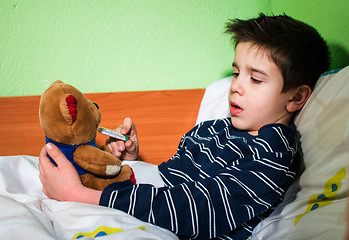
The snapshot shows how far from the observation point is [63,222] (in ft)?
1.88

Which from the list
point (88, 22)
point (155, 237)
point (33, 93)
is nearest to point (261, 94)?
point (155, 237)

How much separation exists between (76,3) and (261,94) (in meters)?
0.70

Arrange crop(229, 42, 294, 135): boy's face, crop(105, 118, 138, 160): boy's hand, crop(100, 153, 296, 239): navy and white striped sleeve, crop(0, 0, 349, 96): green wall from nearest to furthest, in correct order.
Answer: crop(100, 153, 296, 239): navy and white striped sleeve, crop(229, 42, 294, 135): boy's face, crop(105, 118, 138, 160): boy's hand, crop(0, 0, 349, 96): green wall

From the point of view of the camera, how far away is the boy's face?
692 mm

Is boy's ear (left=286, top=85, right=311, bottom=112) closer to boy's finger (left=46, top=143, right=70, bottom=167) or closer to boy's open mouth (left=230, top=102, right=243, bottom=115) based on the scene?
boy's open mouth (left=230, top=102, right=243, bottom=115)

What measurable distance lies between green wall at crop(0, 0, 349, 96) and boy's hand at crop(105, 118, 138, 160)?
10.7 inches

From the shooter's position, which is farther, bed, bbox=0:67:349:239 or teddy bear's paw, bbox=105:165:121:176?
teddy bear's paw, bbox=105:165:121:176

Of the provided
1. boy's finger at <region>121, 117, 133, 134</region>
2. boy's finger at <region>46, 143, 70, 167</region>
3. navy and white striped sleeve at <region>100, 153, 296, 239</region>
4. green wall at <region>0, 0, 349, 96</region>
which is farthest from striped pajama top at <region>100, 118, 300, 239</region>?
green wall at <region>0, 0, 349, 96</region>

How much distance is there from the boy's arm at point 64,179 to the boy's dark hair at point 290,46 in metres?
0.51

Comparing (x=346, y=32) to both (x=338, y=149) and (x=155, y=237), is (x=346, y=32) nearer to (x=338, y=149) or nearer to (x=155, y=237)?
(x=338, y=149)

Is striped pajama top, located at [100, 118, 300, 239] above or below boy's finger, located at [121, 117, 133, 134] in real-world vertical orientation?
below

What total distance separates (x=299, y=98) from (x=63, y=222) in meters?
0.63

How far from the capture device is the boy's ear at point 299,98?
74 cm

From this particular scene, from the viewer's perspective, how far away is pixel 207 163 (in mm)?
742
